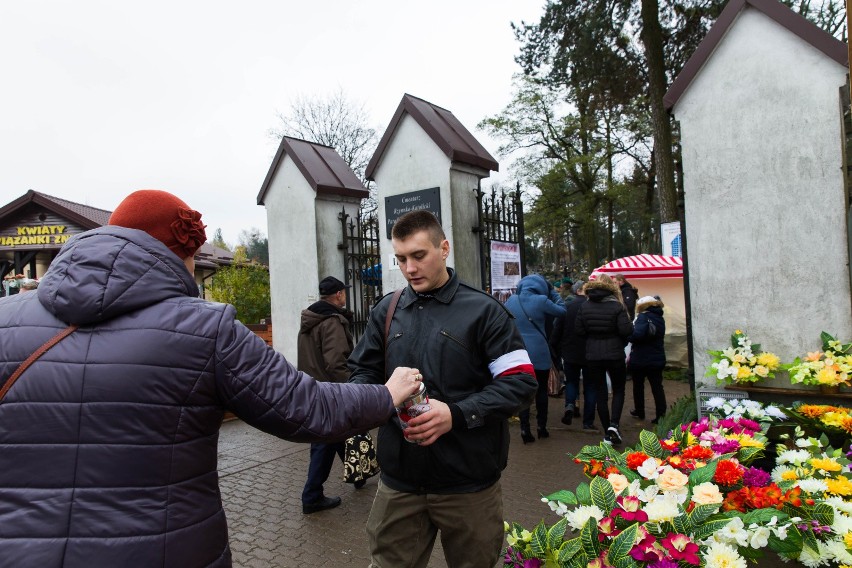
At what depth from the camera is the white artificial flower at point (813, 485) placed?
2.32 metres

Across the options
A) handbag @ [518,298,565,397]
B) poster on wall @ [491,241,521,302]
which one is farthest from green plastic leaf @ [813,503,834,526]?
poster on wall @ [491,241,521,302]

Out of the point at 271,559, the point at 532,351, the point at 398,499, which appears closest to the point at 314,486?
the point at 271,559

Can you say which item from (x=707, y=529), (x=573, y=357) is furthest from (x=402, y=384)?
(x=573, y=357)

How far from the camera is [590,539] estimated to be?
6.55ft

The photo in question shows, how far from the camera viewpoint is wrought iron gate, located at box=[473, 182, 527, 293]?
265 inches

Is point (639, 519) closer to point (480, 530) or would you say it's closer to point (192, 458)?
point (480, 530)

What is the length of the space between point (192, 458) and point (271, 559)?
9.03 feet

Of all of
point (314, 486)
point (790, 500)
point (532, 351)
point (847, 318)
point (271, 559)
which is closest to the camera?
point (790, 500)

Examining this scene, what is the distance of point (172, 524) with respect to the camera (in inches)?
56.5

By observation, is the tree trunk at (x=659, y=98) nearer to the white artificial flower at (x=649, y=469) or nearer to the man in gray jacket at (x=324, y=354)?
the man in gray jacket at (x=324, y=354)

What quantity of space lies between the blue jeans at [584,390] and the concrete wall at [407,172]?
2.05 meters

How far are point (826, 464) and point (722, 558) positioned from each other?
43.1 inches

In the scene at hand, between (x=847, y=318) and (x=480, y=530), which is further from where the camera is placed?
(x=847, y=318)

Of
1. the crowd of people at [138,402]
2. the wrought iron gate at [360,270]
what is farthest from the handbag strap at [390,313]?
the wrought iron gate at [360,270]
